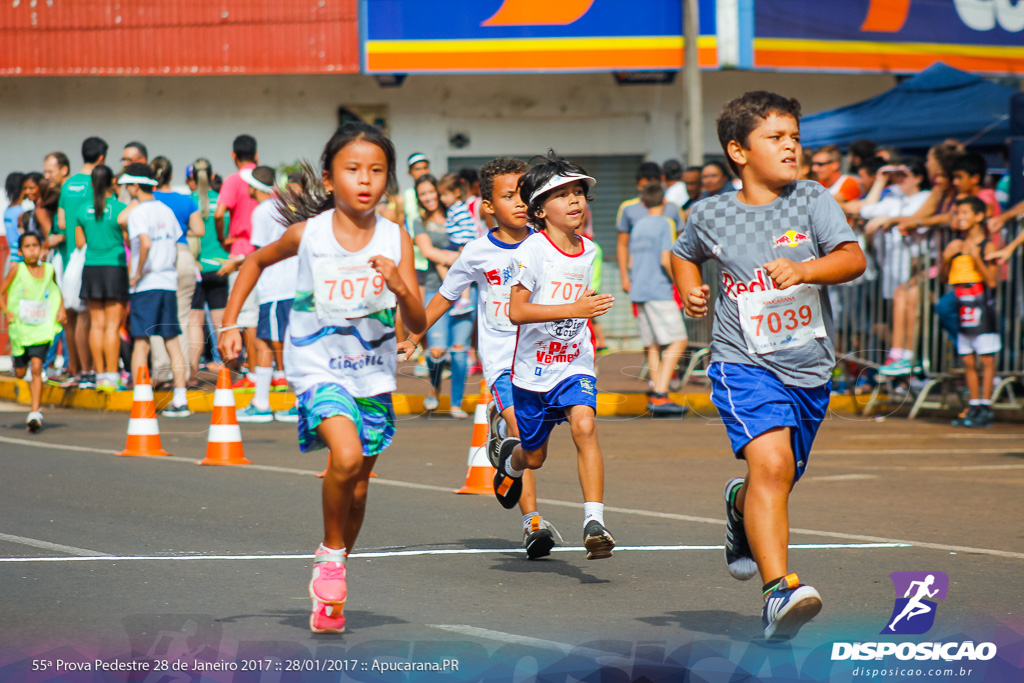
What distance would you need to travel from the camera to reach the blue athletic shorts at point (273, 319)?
39.4 feet

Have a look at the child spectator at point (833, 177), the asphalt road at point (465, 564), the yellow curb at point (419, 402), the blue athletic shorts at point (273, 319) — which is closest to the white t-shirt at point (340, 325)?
the asphalt road at point (465, 564)

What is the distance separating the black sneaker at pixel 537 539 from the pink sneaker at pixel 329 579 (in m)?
1.64

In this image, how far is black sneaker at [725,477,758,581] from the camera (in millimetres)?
5242

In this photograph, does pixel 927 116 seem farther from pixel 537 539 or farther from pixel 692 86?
pixel 537 539

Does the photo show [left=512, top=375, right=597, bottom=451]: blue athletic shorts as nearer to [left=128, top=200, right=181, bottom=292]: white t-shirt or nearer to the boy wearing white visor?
the boy wearing white visor

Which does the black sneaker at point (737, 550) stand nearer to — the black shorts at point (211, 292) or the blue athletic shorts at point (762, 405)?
the blue athletic shorts at point (762, 405)

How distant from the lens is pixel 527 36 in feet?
70.1

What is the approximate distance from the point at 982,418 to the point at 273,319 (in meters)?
6.26

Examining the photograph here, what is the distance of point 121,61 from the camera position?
21.2 m

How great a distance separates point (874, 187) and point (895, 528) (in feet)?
24.3

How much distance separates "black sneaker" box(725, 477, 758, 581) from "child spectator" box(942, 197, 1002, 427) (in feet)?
24.1

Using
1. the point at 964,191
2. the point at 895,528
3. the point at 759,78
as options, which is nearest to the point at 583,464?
the point at 895,528

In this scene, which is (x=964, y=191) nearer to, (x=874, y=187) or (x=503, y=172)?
(x=874, y=187)

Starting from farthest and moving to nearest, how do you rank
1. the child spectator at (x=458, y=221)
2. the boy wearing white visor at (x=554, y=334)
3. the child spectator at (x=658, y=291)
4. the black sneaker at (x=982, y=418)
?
the child spectator at (x=658, y=291)
the black sneaker at (x=982, y=418)
the child spectator at (x=458, y=221)
the boy wearing white visor at (x=554, y=334)
